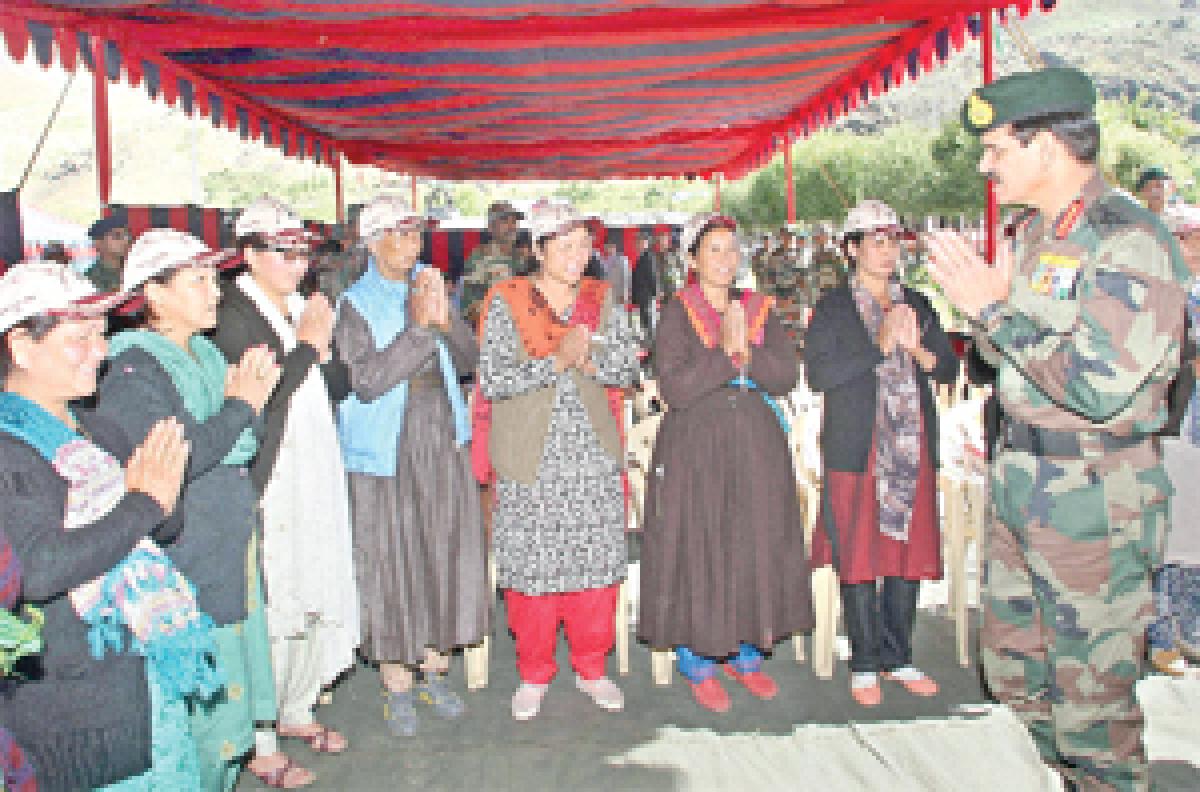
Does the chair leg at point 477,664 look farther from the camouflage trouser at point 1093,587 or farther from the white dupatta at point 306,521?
the camouflage trouser at point 1093,587

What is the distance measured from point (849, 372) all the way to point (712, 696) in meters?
1.37

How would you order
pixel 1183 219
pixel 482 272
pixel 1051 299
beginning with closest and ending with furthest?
pixel 1051 299, pixel 1183 219, pixel 482 272

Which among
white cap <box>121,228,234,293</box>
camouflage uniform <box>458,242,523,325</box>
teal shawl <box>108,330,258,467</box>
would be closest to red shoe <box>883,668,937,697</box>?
teal shawl <box>108,330,258,467</box>

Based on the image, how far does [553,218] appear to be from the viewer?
130 inches

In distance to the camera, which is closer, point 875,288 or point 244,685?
point 244,685

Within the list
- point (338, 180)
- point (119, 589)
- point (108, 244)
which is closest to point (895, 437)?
point (119, 589)

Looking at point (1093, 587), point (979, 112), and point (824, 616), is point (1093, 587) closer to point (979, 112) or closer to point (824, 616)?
point (979, 112)

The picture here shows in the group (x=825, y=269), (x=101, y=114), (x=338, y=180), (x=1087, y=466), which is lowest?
(x=1087, y=466)

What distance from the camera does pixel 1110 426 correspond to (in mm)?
2189

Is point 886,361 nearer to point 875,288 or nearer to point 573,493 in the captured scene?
point 875,288

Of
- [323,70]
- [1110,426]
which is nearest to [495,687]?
[1110,426]

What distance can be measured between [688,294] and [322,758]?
214 cm

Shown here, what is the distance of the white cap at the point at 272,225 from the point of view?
116 inches

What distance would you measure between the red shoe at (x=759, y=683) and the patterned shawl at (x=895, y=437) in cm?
80
